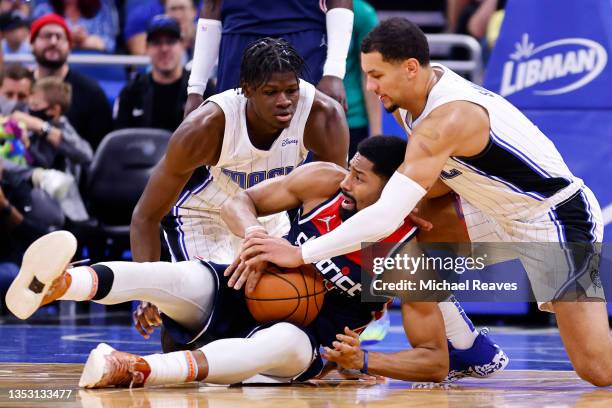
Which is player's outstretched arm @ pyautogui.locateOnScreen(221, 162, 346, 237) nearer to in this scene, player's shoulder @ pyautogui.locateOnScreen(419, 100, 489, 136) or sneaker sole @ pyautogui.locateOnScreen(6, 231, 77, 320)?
player's shoulder @ pyautogui.locateOnScreen(419, 100, 489, 136)

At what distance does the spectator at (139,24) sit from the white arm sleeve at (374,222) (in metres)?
6.74

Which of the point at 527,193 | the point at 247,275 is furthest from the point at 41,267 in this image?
the point at 527,193

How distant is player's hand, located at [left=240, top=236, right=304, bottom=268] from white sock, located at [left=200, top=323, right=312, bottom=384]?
9.9 inches

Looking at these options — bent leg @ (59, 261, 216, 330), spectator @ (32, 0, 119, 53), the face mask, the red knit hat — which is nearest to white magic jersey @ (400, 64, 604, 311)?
bent leg @ (59, 261, 216, 330)

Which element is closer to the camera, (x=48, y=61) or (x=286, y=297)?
(x=286, y=297)

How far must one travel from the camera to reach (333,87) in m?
6.25

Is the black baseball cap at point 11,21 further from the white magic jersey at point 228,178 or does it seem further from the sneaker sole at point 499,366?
the sneaker sole at point 499,366

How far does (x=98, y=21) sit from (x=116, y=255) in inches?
113

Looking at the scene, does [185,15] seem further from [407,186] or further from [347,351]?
[347,351]

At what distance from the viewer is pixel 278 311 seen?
4793 mm

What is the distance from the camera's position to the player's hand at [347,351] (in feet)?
15.1

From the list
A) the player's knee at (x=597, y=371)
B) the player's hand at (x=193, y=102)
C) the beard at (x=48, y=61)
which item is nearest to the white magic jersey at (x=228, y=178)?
the player's hand at (x=193, y=102)

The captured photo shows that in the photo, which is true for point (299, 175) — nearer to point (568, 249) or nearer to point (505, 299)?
point (568, 249)

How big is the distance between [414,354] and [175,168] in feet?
4.96
